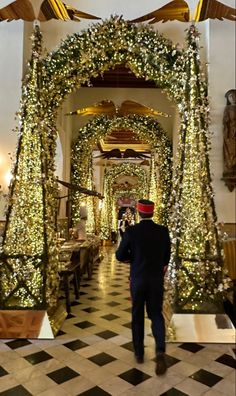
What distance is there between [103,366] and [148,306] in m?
0.71

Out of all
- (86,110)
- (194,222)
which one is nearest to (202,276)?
(194,222)

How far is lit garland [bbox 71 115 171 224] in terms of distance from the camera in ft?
27.6

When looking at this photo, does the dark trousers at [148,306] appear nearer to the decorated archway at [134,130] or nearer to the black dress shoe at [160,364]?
the black dress shoe at [160,364]

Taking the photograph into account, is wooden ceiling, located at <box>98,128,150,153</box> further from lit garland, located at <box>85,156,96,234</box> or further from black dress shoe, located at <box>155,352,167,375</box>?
black dress shoe, located at <box>155,352,167,375</box>

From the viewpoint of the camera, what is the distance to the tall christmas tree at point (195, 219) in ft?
14.0

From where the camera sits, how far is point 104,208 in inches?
685

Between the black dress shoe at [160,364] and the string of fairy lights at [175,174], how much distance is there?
→ 1.01 metres

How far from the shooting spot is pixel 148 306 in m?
3.45

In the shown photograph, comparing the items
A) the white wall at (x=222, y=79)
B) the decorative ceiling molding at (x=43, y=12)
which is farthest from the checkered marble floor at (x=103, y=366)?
the decorative ceiling molding at (x=43, y=12)

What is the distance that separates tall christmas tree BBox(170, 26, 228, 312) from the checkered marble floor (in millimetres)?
602

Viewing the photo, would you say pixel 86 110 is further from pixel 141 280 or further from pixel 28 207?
pixel 141 280

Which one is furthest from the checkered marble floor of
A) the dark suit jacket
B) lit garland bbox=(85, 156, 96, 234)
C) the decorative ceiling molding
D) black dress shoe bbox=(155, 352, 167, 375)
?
lit garland bbox=(85, 156, 96, 234)

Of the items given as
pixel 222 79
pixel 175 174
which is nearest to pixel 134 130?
pixel 175 174

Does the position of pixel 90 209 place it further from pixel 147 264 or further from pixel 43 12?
pixel 147 264
